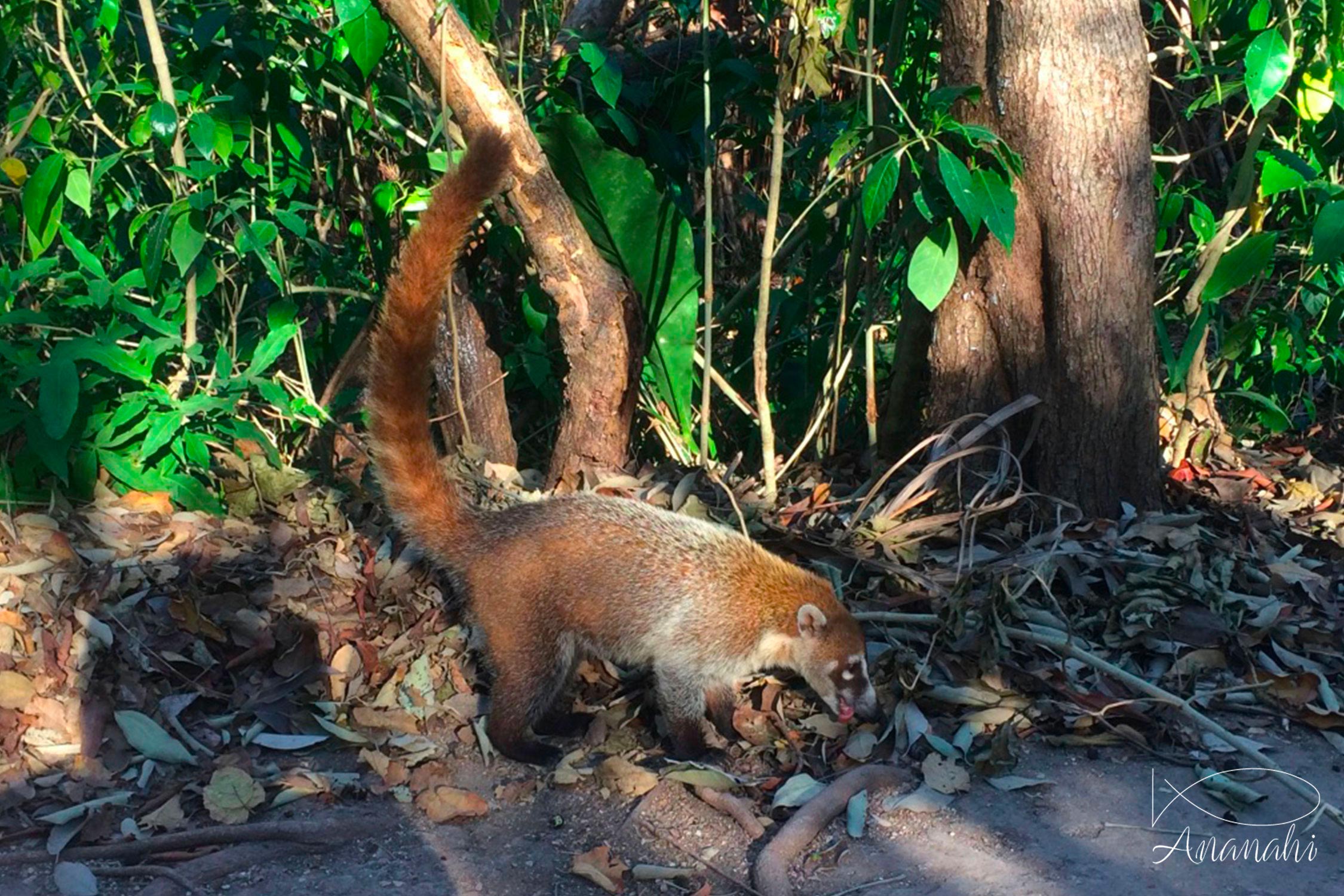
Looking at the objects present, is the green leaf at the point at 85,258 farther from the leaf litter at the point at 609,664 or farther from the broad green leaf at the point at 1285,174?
the broad green leaf at the point at 1285,174

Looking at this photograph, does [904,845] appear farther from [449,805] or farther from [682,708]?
[449,805]

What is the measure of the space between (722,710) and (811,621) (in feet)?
1.27

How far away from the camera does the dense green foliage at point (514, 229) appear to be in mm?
3891

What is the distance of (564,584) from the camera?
11.8 ft

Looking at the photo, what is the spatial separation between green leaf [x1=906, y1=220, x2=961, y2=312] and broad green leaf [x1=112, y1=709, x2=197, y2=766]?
2.39 meters

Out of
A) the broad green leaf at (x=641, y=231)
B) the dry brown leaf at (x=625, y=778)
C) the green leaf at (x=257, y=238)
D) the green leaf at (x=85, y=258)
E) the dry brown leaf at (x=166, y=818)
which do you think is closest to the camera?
the dry brown leaf at (x=166, y=818)

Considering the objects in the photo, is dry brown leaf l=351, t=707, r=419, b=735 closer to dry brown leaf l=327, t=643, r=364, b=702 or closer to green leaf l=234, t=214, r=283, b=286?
dry brown leaf l=327, t=643, r=364, b=702

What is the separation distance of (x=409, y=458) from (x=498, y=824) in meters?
1.07

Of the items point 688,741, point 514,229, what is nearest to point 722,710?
point 688,741

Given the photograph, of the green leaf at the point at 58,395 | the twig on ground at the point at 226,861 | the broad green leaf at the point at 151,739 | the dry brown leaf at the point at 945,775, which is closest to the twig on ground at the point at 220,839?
the twig on ground at the point at 226,861

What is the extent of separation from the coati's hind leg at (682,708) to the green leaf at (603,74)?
6.65ft

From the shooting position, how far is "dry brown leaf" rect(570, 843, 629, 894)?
294 cm

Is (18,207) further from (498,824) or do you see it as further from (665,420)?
(498,824)

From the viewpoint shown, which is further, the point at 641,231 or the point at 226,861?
the point at 641,231
